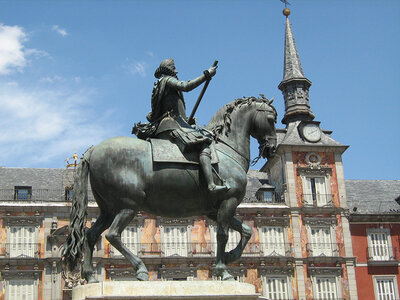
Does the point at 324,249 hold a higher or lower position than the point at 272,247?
lower

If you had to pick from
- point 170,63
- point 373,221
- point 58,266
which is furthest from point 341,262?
point 170,63

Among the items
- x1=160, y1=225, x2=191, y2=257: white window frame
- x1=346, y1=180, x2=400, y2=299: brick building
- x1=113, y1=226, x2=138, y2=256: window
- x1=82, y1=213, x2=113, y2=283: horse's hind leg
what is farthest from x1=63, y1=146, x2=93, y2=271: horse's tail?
x1=346, y1=180, x2=400, y2=299: brick building

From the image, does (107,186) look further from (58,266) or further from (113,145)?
(58,266)

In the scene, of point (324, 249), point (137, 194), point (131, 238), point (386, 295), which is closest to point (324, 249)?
point (324, 249)

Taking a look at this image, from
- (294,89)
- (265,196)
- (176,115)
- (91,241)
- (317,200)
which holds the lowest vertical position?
(91,241)

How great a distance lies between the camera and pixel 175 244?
39656 millimetres

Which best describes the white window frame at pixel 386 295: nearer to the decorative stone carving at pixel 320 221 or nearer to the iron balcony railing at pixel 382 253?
the iron balcony railing at pixel 382 253

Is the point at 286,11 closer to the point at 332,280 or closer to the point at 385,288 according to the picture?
the point at 332,280

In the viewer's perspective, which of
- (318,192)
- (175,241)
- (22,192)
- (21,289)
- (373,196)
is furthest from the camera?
(373,196)

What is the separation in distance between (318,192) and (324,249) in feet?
13.6

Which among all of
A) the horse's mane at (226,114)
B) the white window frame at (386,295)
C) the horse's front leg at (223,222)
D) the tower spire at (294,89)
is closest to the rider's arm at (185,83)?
the horse's mane at (226,114)

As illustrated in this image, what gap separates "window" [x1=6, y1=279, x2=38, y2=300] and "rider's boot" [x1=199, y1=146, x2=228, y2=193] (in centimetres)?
3193

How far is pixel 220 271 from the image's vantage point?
27.1 ft

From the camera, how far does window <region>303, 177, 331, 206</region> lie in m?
42.0
